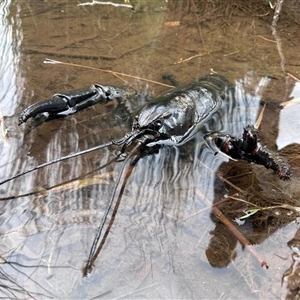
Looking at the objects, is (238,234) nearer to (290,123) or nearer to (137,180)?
(137,180)

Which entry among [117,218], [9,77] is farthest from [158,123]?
[9,77]

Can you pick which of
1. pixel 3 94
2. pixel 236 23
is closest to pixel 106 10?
pixel 236 23

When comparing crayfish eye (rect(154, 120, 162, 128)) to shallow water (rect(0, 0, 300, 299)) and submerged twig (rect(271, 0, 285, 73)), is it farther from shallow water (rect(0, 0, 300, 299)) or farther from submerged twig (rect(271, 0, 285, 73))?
submerged twig (rect(271, 0, 285, 73))

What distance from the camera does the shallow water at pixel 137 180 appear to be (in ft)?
8.70

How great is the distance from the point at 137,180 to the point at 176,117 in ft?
2.54

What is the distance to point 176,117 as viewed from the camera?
3865mm

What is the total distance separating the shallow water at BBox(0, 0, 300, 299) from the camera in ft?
8.70

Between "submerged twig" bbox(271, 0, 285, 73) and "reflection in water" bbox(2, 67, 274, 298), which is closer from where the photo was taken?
"reflection in water" bbox(2, 67, 274, 298)

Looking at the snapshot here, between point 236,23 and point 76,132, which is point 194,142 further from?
point 236,23

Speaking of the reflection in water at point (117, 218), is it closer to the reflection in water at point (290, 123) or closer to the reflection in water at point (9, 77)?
the reflection in water at point (9, 77)

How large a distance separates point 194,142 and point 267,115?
902mm

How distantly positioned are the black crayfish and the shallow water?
0.11 m

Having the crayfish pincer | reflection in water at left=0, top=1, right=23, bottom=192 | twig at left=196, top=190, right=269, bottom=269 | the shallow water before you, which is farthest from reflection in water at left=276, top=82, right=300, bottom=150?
reflection in water at left=0, top=1, right=23, bottom=192

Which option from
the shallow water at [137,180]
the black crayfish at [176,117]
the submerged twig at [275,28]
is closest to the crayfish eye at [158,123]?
the black crayfish at [176,117]
